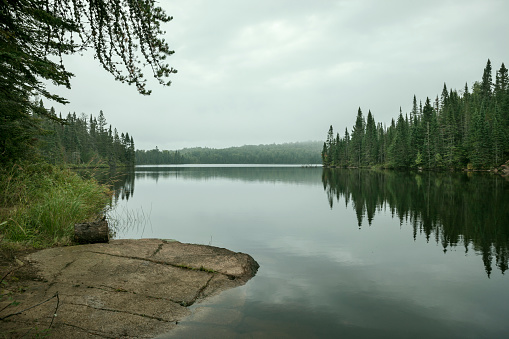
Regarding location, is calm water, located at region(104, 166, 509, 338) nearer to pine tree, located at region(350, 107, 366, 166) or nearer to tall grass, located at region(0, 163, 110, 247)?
tall grass, located at region(0, 163, 110, 247)

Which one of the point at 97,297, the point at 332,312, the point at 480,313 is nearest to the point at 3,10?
the point at 97,297

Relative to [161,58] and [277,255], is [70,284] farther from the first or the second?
[277,255]

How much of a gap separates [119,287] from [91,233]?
11.0 feet

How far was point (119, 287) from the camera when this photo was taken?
560 cm

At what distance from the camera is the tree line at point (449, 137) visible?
59.3 metres

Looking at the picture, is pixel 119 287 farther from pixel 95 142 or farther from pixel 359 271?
pixel 95 142

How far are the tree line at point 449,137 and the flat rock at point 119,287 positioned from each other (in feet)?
226

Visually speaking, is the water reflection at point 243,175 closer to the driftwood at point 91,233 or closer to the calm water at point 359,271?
the calm water at point 359,271

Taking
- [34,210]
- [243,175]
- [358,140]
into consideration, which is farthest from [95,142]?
[34,210]

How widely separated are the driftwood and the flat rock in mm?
468

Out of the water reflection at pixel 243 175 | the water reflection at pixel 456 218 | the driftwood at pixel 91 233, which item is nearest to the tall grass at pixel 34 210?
the driftwood at pixel 91 233

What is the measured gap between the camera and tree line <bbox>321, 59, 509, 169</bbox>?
195 ft

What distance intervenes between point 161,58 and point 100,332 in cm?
466

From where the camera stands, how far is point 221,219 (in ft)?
59.5
